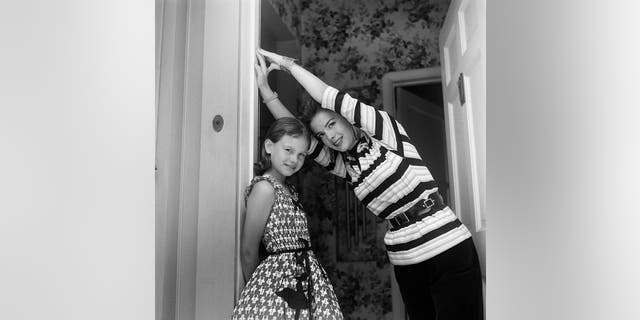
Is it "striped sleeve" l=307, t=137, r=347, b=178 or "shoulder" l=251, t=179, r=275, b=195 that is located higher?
"striped sleeve" l=307, t=137, r=347, b=178

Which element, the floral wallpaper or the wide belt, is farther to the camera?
the floral wallpaper

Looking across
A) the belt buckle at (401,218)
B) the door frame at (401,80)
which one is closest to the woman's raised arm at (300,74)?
the belt buckle at (401,218)

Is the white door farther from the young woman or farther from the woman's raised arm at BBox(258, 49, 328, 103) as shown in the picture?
the woman's raised arm at BBox(258, 49, 328, 103)

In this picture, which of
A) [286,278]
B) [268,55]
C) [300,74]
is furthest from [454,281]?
[268,55]

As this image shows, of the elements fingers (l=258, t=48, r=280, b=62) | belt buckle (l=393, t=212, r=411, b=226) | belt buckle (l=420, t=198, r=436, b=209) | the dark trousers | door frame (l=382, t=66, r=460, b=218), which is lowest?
the dark trousers

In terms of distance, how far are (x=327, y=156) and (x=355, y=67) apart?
1158 millimetres

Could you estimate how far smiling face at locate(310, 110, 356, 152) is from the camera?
1.60 m

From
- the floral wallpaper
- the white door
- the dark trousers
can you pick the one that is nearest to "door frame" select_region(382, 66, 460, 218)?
the floral wallpaper

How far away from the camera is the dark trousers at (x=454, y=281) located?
1466 millimetres

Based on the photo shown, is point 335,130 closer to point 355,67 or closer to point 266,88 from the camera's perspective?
point 266,88
